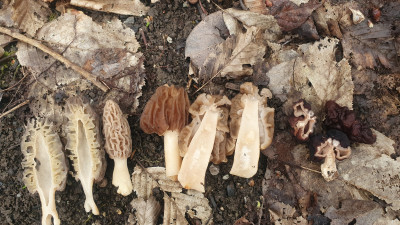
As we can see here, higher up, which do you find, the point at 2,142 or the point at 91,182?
the point at 2,142

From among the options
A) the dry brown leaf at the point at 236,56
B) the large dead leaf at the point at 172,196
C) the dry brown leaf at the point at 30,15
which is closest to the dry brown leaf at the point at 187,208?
the large dead leaf at the point at 172,196

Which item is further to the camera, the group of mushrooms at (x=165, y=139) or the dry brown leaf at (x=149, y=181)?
the dry brown leaf at (x=149, y=181)

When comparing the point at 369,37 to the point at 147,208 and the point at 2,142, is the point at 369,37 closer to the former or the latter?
the point at 147,208

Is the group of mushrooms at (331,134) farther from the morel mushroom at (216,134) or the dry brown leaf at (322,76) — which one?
the morel mushroom at (216,134)

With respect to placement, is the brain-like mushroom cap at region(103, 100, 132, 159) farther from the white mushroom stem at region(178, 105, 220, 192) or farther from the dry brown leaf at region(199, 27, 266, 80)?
the dry brown leaf at region(199, 27, 266, 80)

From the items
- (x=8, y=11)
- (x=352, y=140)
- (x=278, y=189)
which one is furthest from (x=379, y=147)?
(x=8, y=11)

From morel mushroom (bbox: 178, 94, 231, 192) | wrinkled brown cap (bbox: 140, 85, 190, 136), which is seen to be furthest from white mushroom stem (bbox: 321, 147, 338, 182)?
wrinkled brown cap (bbox: 140, 85, 190, 136)

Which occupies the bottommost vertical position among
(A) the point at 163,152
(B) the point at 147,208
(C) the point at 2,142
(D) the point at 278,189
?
(D) the point at 278,189
